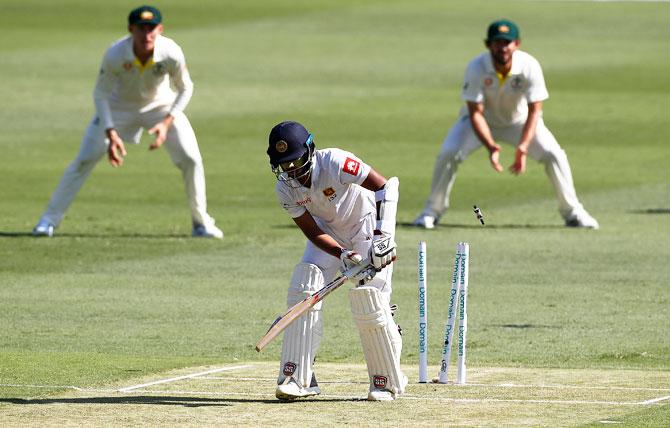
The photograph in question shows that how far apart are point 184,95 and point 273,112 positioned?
1143cm

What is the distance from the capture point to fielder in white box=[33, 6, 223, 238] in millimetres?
14789

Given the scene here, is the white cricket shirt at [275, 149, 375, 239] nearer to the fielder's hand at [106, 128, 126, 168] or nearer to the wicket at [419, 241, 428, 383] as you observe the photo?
the wicket at [419, 241, 428, 383]

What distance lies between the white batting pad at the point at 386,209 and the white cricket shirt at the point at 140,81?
259 inches

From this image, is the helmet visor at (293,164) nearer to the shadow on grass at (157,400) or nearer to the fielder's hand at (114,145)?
the shadow on grass at (157,400)

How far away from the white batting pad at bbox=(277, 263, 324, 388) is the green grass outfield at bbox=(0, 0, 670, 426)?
17 cm

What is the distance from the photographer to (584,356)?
10.1m

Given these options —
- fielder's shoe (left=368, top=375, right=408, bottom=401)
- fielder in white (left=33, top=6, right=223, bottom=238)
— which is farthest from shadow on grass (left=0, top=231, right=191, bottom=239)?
fielder's shoe (left=368, top=375, right=408, bottom=401)

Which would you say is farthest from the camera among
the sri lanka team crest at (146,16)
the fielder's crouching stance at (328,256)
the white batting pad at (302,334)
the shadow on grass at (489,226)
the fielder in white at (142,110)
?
the shadow on grass at (489,226)

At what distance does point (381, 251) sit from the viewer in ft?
27.0

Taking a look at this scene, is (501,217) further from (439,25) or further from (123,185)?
(439,25)

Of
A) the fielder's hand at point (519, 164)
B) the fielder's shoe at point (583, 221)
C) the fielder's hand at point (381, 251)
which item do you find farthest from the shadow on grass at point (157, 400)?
the fielder's shoe at point (583, 221)

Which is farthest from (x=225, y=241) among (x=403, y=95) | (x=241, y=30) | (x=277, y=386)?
(x=241, y=30)

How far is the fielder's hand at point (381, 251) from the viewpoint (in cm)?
824

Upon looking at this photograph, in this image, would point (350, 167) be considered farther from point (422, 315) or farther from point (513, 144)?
point (513, 144)
